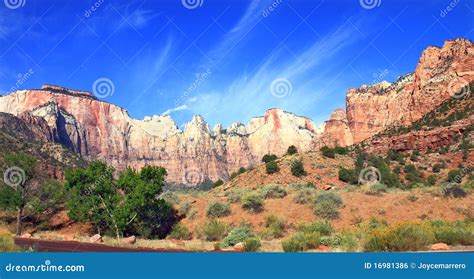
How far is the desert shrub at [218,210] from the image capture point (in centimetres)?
3161

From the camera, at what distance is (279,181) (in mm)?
49031

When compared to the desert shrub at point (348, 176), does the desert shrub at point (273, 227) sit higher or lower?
lower

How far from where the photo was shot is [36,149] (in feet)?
290

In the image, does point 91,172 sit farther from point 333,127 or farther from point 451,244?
point 333,127

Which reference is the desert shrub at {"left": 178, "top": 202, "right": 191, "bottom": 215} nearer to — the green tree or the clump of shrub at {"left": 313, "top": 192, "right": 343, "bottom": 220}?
the clump of shrub at {"left": 313, "top": 192, "right": 343, "bottom": 220}

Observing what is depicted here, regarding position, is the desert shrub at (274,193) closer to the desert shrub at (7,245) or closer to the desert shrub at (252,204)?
the desert shrub at (252,204)

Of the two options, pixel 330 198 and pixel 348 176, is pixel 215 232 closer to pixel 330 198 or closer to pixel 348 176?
pixel 330 198

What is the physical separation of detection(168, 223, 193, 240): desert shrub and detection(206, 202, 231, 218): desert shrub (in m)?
2.16

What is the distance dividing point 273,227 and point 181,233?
6.49m

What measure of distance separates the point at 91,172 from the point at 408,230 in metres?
23.7

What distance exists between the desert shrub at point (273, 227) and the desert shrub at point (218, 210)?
3649mm

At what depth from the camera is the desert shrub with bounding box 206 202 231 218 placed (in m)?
31.6

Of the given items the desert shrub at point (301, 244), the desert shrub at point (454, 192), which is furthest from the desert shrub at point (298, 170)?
the desert shrub at point (301, 244)

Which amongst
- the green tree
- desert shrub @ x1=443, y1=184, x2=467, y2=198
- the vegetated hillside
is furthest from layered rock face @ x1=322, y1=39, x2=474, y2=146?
the green tree
